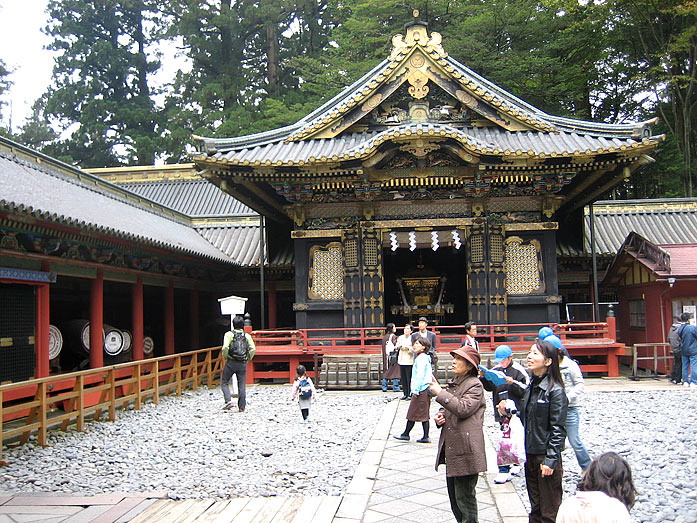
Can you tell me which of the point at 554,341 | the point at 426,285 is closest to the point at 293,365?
the point at 426,285

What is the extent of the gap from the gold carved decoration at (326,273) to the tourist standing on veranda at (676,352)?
7.55 meters

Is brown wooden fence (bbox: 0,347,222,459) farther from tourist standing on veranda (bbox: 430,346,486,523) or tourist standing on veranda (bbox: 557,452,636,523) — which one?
tourist standing on veranda (bbox: 557,452,636,523)

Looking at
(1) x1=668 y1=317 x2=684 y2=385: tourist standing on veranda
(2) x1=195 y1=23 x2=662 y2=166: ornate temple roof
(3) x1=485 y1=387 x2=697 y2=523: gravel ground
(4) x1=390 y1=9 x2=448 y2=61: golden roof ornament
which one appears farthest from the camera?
(4) x1=390 y1=9 x2=448 y2=61: golden roof ornament

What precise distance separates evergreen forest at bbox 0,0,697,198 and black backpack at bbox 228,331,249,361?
18543mm

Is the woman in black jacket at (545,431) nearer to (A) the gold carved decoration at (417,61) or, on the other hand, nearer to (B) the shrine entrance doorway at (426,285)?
(A) the gold carved decoration at (417,61)

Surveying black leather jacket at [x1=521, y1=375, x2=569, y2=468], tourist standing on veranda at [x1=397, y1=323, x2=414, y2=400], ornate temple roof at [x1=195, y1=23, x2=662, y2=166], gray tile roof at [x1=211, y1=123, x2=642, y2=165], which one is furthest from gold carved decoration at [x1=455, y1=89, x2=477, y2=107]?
black leather jacket at [x1=521, y1=375, x2=569, y2=468]

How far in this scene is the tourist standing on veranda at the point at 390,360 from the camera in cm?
1128

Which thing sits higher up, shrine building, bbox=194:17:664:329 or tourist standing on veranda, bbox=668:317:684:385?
shrine building, bbox=194:17:664:329

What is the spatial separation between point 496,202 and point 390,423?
8026 millimetres

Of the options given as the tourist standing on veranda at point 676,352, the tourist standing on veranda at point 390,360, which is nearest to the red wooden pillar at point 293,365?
Result: the tourist standing on veranda at point 390,360

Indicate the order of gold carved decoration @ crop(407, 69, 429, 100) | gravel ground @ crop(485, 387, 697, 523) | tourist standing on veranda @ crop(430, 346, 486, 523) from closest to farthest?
tourist standing on veranda @ crop(430, 346, 486, 523) → gravel ground @ crop(485, 387, 697, 523) → gold carved decoration @ crop(407, 69, 429, 100)

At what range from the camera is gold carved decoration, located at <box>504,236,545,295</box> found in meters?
15.1

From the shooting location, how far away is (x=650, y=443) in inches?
295

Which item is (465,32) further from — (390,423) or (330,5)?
(390,423)
